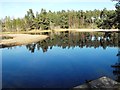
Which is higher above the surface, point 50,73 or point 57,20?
point 57,20

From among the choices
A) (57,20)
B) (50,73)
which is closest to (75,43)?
(50,73)

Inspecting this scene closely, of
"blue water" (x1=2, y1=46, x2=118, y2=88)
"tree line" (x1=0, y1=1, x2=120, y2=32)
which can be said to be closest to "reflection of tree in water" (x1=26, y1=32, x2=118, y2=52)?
"blue water" (x1=2, y1=46, x2=118, y2=88)

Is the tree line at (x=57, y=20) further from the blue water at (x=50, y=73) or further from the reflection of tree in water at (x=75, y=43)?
the blue water at (x=50, y=73)

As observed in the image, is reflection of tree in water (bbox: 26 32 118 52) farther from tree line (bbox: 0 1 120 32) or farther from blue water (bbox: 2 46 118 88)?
tree line (bbox: 0 1 120 32)

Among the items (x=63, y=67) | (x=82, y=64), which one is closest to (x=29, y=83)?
(x=63, y=67)

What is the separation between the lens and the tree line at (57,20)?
317ft

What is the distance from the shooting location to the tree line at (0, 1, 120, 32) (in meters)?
96.5

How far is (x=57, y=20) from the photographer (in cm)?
10425

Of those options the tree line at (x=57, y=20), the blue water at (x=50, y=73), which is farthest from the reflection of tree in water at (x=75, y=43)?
the tree line at (x=57, y=20)

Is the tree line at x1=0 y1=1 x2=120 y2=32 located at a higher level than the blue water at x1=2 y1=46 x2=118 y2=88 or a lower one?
higher

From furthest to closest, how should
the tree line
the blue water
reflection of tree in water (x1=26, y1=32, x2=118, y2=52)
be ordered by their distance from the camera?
the tree line
reflection of tree in water (x1=26, y1=32, x2=118, y2=52)
the blue water

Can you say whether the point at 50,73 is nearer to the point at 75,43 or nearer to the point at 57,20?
the point at 75,43

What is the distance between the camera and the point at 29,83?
17.4 meters

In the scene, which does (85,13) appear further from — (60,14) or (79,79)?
(79,79)
